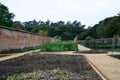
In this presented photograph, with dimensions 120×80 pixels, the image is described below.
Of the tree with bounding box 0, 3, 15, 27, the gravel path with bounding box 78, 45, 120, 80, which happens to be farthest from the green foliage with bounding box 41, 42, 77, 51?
the tree with bounding box 0, 3, 15, 27

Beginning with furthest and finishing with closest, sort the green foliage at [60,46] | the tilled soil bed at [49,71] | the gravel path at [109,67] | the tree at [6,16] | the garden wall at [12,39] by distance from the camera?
the tree at [6,16]
the green foliage at [60,46]
the garden wall at [12,39]
the gravel path at [109,67]
the tilled soil bed at [49,71]

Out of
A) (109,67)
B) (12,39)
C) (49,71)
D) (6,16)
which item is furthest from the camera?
(6,16)

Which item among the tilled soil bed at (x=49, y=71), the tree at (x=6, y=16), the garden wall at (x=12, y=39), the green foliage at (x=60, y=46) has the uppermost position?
the tree at (x=6, y=16)

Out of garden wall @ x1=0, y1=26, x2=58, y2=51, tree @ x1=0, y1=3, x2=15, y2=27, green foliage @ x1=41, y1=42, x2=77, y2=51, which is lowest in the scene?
green foliage @ x1=41, y1=42, x2=77, y2=51

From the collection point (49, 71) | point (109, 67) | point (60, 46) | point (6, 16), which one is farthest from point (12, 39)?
point (6, 16)

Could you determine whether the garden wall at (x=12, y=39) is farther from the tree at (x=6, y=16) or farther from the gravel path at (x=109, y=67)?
the tree at (x=6, y=16)

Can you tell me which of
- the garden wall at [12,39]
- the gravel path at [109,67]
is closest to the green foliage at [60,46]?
the garden wall at [12,39]

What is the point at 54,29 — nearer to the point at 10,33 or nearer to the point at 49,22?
the point at 49,22

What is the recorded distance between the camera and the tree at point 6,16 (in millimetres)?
59066

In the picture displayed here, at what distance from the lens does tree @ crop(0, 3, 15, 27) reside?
59066 mm

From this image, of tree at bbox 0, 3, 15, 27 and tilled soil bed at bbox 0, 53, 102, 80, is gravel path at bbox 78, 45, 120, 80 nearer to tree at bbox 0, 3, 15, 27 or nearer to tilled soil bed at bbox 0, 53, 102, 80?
tilled soil bed at bbox 0, 53, 102, 80

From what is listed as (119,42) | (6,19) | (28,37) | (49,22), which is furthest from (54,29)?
(119,42)

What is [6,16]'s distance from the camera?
61438mm

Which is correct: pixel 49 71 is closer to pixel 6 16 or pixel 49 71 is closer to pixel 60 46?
pixel 60 46
